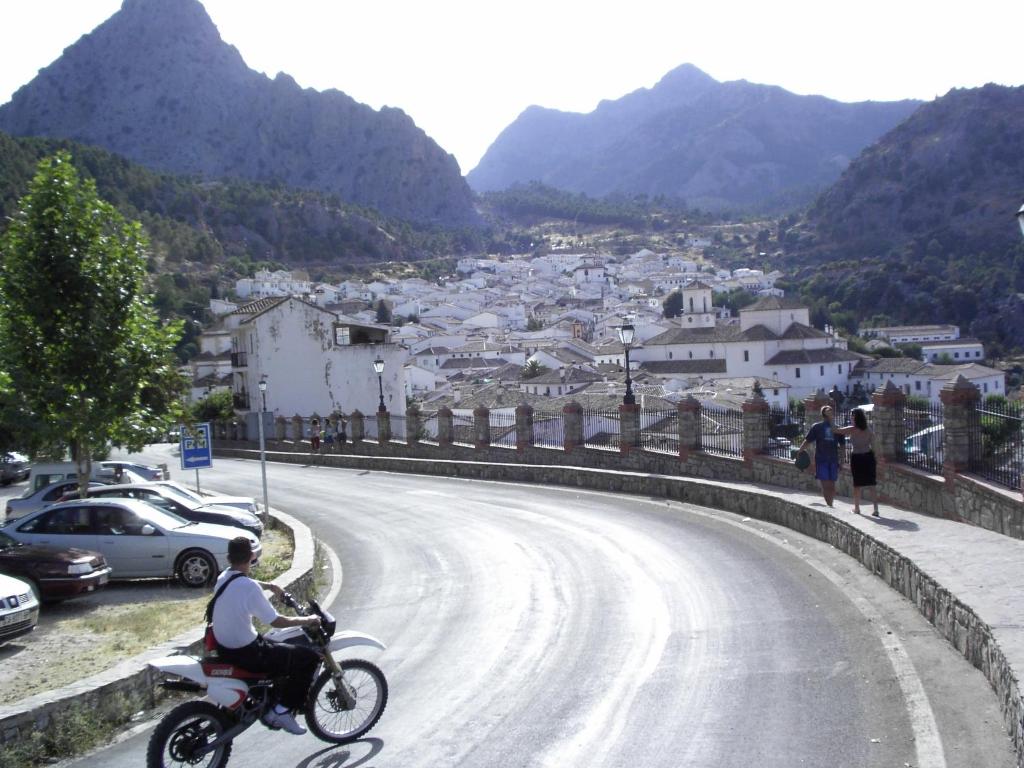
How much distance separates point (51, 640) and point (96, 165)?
6583 inches

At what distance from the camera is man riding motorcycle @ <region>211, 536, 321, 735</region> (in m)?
6.88

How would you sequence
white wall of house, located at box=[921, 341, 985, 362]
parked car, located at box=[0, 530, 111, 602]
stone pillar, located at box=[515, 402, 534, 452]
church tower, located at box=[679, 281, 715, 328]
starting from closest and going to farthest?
parked car, located at box=[0, 530, 111, 602] < stone pillar, located at box=[515, 402, 534, 452] < white wall of house, located at box=[921, 341, 985, 362] < church tower, located at box=[679, 281, 715, 328]

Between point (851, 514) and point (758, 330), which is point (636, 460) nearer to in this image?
point (851, 514)

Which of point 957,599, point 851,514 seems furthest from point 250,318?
point 957,599

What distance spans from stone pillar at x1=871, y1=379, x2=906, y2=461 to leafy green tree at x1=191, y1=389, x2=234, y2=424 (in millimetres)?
50825

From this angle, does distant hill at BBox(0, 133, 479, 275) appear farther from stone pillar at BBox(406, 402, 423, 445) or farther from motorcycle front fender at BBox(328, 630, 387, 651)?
motorcycle front fender at BBox(328, 630, 387, 651)

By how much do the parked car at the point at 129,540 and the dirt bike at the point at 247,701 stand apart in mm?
7149

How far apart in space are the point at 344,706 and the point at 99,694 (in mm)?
2152

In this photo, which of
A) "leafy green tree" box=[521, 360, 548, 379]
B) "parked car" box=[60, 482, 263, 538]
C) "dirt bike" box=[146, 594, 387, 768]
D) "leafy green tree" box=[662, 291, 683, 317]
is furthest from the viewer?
→ "leafy green tree" box=[662, 291, 683, 317]

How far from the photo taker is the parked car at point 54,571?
39.8 ft

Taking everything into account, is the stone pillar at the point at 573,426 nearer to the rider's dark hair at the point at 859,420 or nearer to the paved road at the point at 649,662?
the paved road at the point at 649,662

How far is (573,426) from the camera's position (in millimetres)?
26781

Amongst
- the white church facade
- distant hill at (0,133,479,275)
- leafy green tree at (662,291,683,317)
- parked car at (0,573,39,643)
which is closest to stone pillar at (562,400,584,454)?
parked car at (0,573,39,643)

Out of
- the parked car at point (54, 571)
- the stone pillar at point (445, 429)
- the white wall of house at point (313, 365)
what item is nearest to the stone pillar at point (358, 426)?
the stone pillar at point (445, 429)
